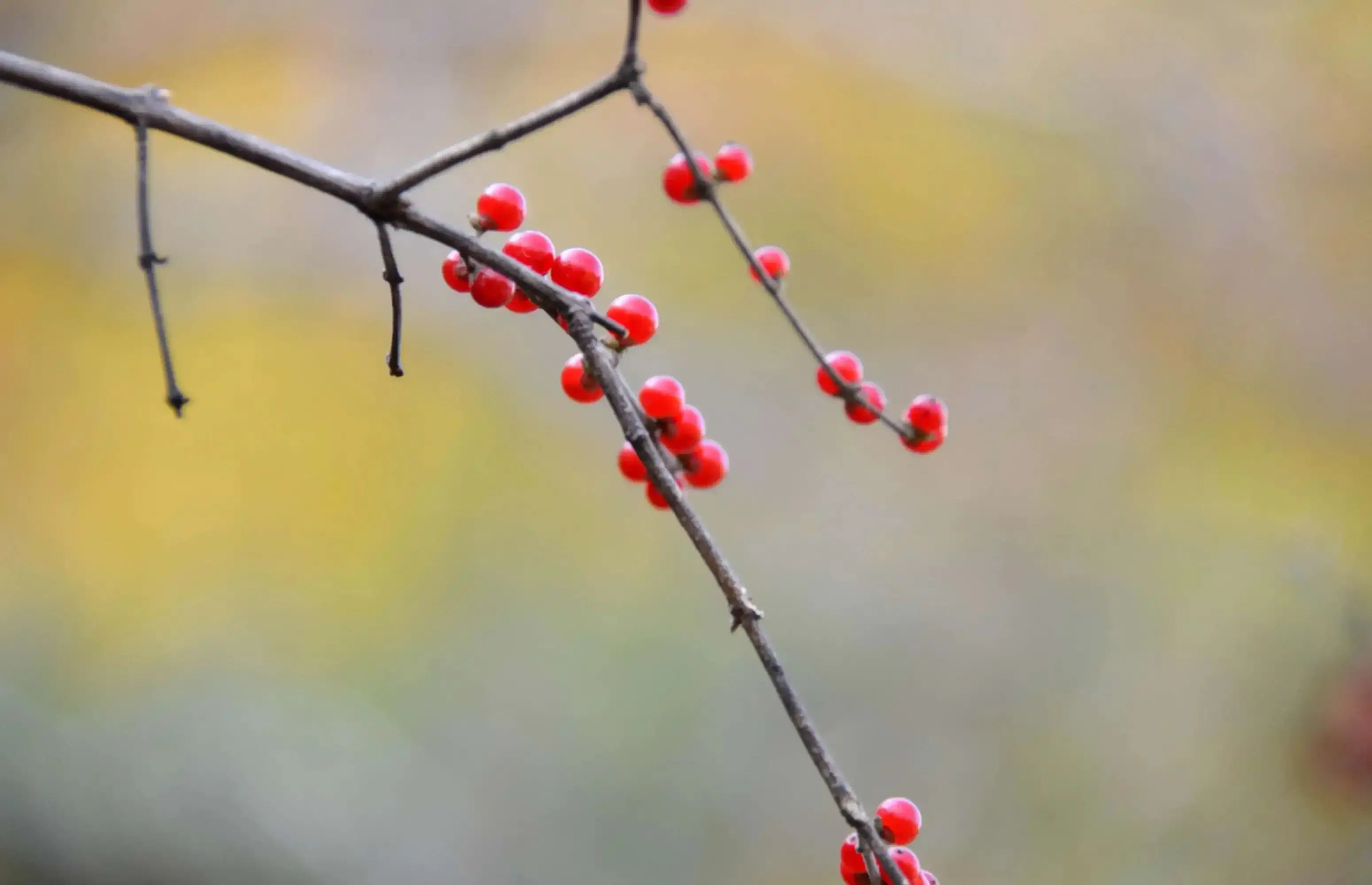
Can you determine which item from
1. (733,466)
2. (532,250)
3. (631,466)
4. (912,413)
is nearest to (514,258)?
(532,250)

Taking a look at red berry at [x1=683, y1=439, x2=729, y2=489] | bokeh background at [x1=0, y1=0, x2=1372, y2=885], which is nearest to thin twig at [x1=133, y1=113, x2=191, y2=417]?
red berry at [x1=683, y1=439, x2=729, y2=489]

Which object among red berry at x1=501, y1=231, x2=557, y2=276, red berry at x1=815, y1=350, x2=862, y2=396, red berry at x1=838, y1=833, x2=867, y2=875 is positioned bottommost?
red berry at x1=838, y1=833, x2=867, y2=875

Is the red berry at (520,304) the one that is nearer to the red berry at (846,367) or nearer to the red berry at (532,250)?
the red berry at (532,250)

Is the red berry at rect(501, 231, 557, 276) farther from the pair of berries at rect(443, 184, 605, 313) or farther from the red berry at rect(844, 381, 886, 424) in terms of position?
the red berry at rect(844, 381, 886, 424)

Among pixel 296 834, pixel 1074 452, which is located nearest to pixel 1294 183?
pixel 1074 452

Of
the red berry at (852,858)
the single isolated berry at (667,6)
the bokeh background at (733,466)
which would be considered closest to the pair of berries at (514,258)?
the single isolated berry at (667,6)

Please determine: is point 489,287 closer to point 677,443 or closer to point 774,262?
point 677,443

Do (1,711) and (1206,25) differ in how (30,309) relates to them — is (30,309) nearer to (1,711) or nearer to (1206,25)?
(1,711)
